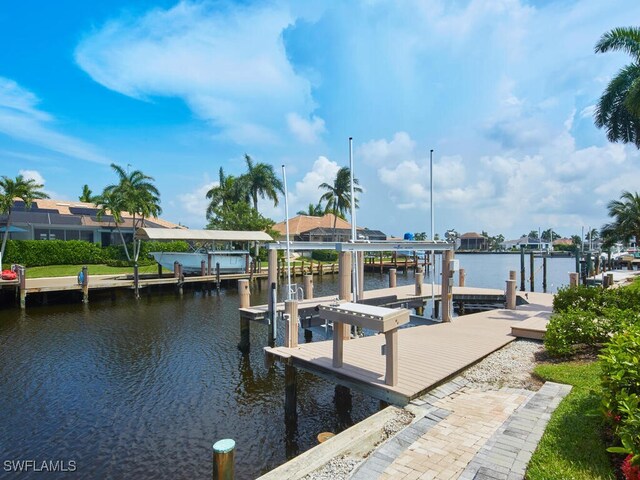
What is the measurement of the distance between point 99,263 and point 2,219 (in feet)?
29.3

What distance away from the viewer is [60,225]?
37.0 meters

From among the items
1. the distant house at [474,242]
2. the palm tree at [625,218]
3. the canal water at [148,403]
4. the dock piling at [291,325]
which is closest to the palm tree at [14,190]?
the canal water at [148,403]

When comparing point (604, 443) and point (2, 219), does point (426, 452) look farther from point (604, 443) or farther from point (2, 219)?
point (2, 219)

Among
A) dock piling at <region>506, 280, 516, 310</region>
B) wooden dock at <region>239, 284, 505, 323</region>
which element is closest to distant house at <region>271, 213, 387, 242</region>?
wooden dock at <region>239, 284, 505, 323</region>

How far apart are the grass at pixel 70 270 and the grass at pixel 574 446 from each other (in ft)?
107

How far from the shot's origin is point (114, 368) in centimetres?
1188

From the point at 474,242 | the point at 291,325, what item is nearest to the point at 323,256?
the point at 291,325

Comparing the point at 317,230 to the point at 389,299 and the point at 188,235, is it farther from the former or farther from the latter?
the point at 389,299

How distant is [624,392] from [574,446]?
95 cm

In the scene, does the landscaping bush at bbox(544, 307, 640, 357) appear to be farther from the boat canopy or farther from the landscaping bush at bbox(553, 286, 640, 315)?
the boat canopy

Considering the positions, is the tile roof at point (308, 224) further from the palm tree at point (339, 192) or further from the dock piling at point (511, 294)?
the dock piling at point (511, 294)

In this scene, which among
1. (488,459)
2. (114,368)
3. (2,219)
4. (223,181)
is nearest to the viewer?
(488,459)

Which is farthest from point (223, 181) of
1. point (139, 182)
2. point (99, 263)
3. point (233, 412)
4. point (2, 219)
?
point (233, 412)

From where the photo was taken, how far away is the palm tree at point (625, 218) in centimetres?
4028
